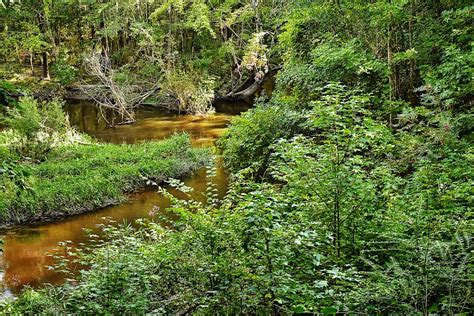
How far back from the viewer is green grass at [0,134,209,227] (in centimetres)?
1021

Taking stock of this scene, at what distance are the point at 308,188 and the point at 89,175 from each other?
905 cm

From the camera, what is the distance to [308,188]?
4.16 metres

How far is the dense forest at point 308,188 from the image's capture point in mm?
3287

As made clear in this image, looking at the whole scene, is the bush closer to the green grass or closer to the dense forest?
the dense forest

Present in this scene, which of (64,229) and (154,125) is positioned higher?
(154,125)

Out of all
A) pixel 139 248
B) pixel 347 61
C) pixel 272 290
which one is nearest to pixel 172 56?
pixel 347 61

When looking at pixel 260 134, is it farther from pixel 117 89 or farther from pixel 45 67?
pixel 45 67

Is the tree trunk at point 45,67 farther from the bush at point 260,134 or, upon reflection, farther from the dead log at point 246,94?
the bush at point 260,134

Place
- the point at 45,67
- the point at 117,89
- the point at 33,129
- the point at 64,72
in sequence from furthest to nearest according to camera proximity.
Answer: the point at 45,67
the point at 64,72
the point at 117,89
the point at 33,129

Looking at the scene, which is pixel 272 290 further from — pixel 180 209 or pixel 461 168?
pixel 461 168

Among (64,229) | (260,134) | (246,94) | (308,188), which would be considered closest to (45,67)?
(246,94)

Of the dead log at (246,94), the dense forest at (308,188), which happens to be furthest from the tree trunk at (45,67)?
the dead log at (246,94)

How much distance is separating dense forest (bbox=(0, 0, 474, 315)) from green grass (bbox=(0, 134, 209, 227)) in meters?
0.05

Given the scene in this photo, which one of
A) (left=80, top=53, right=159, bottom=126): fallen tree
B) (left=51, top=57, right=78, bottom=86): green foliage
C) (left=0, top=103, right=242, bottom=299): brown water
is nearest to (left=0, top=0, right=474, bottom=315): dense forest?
(left=0, top=103, right=242, bottom=299): brown water
